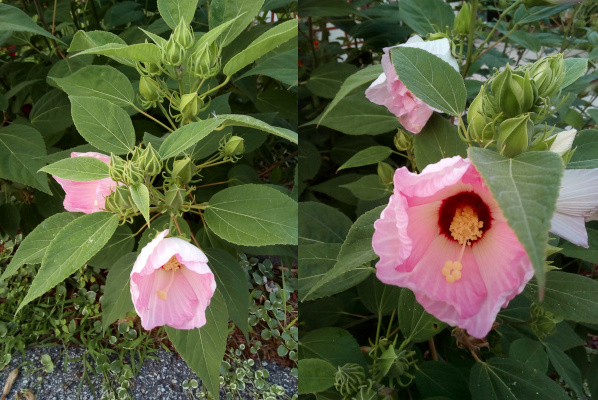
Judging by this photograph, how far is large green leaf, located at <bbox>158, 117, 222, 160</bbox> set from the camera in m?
0.46

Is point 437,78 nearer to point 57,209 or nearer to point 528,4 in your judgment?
point 528,4

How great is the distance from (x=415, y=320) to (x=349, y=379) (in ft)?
0.27

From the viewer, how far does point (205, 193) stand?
2.85ft

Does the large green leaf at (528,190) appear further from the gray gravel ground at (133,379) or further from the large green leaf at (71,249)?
the gray gravel ground at (133,379)

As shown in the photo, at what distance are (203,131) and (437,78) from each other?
197 mm

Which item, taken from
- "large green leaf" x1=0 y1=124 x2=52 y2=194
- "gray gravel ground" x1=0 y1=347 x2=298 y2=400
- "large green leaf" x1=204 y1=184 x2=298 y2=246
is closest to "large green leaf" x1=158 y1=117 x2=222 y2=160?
"large green leaf" x1=204 y1=184 x2=298 y2=246

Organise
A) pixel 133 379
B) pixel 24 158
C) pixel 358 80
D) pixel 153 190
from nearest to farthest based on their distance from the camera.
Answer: pixel 358 80
pixel 153 190
pixel 24 158
pixel 133 379

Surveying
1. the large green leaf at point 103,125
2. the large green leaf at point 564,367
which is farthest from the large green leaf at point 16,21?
the large green leaf at point 564,367

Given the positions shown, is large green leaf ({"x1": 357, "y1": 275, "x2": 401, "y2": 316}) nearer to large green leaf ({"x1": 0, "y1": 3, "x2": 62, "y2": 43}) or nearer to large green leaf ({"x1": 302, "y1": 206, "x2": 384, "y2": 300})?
large green leaf ({"x1": 302, "y1": 206, "x2": 384, "y2": 300})

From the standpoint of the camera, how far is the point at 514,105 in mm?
317

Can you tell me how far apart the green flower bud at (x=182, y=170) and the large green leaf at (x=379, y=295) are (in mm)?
210

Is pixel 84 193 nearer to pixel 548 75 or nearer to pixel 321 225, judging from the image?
pixel 321 225

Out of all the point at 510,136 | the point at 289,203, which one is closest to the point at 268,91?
→ the point at 289,203

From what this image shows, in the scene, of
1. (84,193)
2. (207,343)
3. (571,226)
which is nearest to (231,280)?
(207,343)
